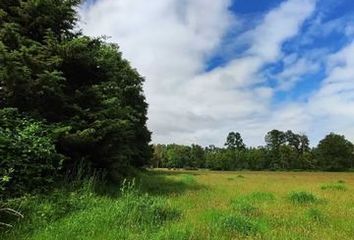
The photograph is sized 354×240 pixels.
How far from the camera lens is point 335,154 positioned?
380 feet

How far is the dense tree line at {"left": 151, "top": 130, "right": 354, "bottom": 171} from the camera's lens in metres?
115

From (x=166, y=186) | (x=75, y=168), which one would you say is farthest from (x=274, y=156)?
(x=75, y=168)

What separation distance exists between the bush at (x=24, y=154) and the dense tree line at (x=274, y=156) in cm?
11096

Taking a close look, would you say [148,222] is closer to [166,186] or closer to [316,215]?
[316,215]

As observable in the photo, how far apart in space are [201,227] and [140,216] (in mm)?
1342

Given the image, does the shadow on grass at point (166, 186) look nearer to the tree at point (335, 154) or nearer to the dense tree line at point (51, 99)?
the dense tree line at point (51, 99)

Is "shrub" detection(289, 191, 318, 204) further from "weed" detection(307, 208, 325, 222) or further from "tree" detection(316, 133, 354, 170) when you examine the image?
"tree" detection(316, 133, 354, 170)

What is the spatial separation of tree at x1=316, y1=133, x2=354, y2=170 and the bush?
11126cm

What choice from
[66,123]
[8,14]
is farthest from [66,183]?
[8,14]

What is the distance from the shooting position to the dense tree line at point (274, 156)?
11544 centimetres

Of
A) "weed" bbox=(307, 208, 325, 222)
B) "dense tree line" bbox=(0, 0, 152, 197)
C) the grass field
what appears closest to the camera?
the grass field

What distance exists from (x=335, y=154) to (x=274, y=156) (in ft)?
75.7

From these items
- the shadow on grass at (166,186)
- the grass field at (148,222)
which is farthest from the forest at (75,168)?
the shadow on grass at (166,186)

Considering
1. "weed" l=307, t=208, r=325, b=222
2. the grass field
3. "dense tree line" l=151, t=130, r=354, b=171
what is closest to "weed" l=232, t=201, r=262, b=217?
the grass field
